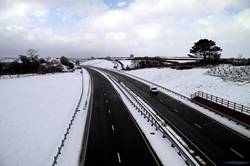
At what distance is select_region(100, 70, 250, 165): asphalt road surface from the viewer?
59.9 ft

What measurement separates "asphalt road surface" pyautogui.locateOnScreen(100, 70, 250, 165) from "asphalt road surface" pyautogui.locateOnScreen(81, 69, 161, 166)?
13.4 ft

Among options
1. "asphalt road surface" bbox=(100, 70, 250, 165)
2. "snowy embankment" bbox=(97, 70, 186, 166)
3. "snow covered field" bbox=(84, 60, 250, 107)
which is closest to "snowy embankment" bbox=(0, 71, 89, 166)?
"snowy embankment" bbox=(97, 70, 186, 166)

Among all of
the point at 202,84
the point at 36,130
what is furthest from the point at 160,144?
the point at 202,84

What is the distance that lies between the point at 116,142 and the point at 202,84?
34.7 m

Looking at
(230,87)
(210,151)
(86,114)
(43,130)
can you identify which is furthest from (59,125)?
(230,87)

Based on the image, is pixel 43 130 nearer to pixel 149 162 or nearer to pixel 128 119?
pixel 128 119

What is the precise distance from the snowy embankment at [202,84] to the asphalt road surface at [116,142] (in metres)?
17.2

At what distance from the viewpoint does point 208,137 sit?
74.9 feet

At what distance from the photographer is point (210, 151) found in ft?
63.7

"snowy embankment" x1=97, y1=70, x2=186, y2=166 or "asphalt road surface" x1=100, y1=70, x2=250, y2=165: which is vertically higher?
"asphalt road surface" x1=100, y1=70, x2=250, y2=165

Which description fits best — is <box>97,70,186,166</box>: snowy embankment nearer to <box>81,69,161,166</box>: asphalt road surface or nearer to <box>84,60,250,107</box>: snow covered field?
<box>81,69,161,166</box>: asphalt road surface

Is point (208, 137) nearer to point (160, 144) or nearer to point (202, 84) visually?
point (160, 144)

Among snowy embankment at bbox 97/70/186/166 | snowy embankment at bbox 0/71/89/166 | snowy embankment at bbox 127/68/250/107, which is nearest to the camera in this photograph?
snowy embankment at bbox 97/70/186/166

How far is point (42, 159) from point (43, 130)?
883 centimetres
